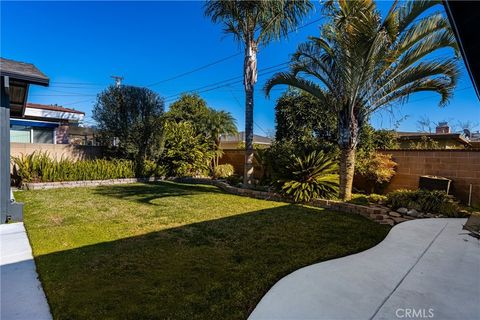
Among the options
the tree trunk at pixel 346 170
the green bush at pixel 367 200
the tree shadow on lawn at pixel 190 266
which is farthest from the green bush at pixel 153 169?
the green bush at pixel 367 200

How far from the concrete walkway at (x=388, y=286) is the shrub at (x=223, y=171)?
10.0 metres

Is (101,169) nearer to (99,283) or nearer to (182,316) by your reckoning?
(99,283)

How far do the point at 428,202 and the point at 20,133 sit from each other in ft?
64.7

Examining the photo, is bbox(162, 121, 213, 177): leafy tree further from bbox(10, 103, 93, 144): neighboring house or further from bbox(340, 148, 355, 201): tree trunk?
bbox(340, 148, 355, 201): tree trunk

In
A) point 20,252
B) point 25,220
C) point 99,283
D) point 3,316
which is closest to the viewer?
point 3,316

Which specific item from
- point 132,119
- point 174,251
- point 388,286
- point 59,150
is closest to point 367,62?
point 388,286

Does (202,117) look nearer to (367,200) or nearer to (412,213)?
(367,200)

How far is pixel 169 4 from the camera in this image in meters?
13.3

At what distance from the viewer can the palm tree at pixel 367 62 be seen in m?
6.16

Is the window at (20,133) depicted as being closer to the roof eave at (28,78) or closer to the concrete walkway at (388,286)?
the roof eave at (28,78)

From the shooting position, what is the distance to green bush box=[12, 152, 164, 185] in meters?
10.8

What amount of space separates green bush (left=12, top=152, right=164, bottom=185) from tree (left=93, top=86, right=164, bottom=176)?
84cm

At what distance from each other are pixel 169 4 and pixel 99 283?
1352 centimetres

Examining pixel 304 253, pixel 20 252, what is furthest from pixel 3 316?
pixel 304 253
